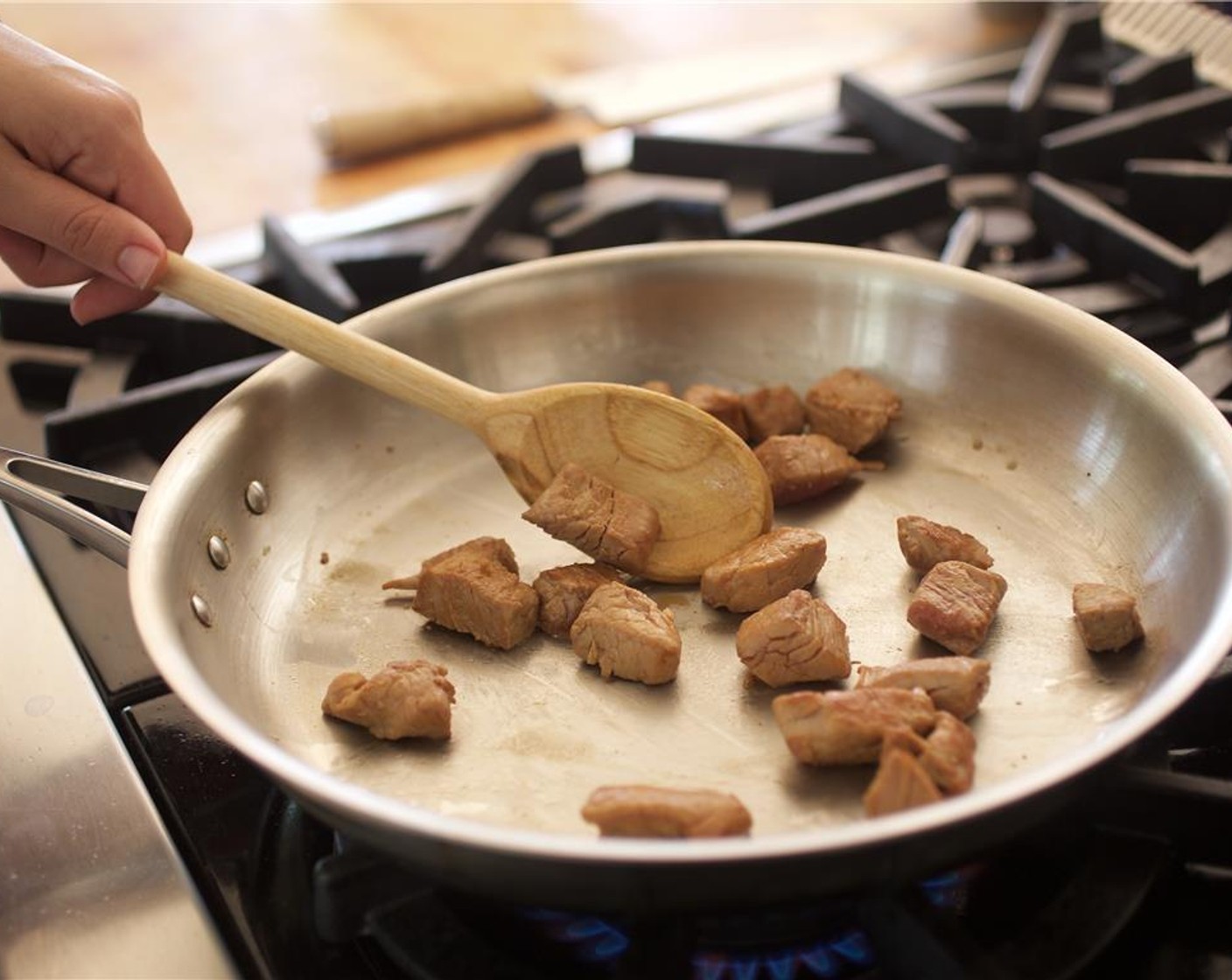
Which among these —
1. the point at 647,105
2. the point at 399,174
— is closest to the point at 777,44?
the point at 647,105

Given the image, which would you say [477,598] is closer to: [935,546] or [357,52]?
[935,546]

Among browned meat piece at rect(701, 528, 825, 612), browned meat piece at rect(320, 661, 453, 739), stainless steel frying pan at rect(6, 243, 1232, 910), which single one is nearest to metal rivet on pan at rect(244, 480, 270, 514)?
stainless steel frying pan at rect(6, 243, 1232, 910)

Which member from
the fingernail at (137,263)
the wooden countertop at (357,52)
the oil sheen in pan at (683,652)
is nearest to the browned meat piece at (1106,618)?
the oil sheen in pan at (683,652)

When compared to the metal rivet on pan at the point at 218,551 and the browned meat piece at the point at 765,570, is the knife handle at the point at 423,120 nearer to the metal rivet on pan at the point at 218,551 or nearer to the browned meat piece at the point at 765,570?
the metal rivet on pan at the point at 218,551

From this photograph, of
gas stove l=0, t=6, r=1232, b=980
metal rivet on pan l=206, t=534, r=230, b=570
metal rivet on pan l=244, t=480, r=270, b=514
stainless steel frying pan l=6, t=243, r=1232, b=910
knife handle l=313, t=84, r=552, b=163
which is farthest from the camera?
knife handle l=313, t=84, r=552, b=163

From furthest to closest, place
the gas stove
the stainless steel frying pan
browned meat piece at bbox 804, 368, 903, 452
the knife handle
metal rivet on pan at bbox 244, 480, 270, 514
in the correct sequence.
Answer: the knife handle
browned meat piece at bbox 804, 368, 903, 452
metal rivet on pan at bbox 244, 480, 270, 514
the gas stove
the stainless steel frying pan

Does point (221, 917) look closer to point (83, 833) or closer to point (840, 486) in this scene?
point (83, 833)

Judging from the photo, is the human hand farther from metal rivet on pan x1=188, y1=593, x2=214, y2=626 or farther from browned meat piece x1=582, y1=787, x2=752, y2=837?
browned meat piece x1=582, y1=787, x2=752, y2=837
